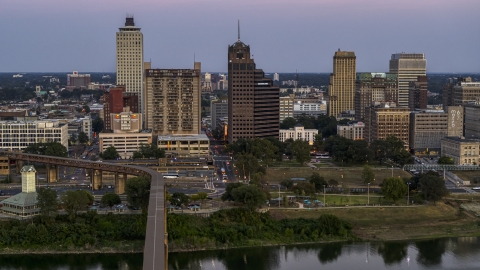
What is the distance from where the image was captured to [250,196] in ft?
114

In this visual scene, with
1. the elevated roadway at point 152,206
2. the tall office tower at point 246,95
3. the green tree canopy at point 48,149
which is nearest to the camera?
the elevated roadway at point 152,206

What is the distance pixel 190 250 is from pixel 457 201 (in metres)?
15.9

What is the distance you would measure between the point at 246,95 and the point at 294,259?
28900 millimetres

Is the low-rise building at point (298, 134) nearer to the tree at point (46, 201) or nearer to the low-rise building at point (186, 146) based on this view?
the low-rise building at point (186, 146)

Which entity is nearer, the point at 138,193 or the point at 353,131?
the point at 138,193

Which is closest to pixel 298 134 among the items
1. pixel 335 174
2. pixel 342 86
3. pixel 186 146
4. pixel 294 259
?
pixel 186 146

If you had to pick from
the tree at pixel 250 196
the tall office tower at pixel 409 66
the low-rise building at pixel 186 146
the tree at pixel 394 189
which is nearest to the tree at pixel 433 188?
the tree at pixel 394 189

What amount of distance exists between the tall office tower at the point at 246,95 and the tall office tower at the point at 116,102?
945 cm

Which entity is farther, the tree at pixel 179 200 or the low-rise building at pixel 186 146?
the low-rise building at pixel 186 146

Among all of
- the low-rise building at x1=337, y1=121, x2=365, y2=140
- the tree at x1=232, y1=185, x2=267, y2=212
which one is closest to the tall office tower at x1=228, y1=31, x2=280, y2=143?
the low-rise building at x1=337, y1=121, x2=365, y2=140

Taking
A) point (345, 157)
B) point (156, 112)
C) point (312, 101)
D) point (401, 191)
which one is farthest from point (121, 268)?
point (312, 101)

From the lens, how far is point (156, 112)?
59875mm

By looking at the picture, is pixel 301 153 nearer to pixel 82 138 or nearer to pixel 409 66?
pixel 82 138

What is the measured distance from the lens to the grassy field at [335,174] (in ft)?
150
